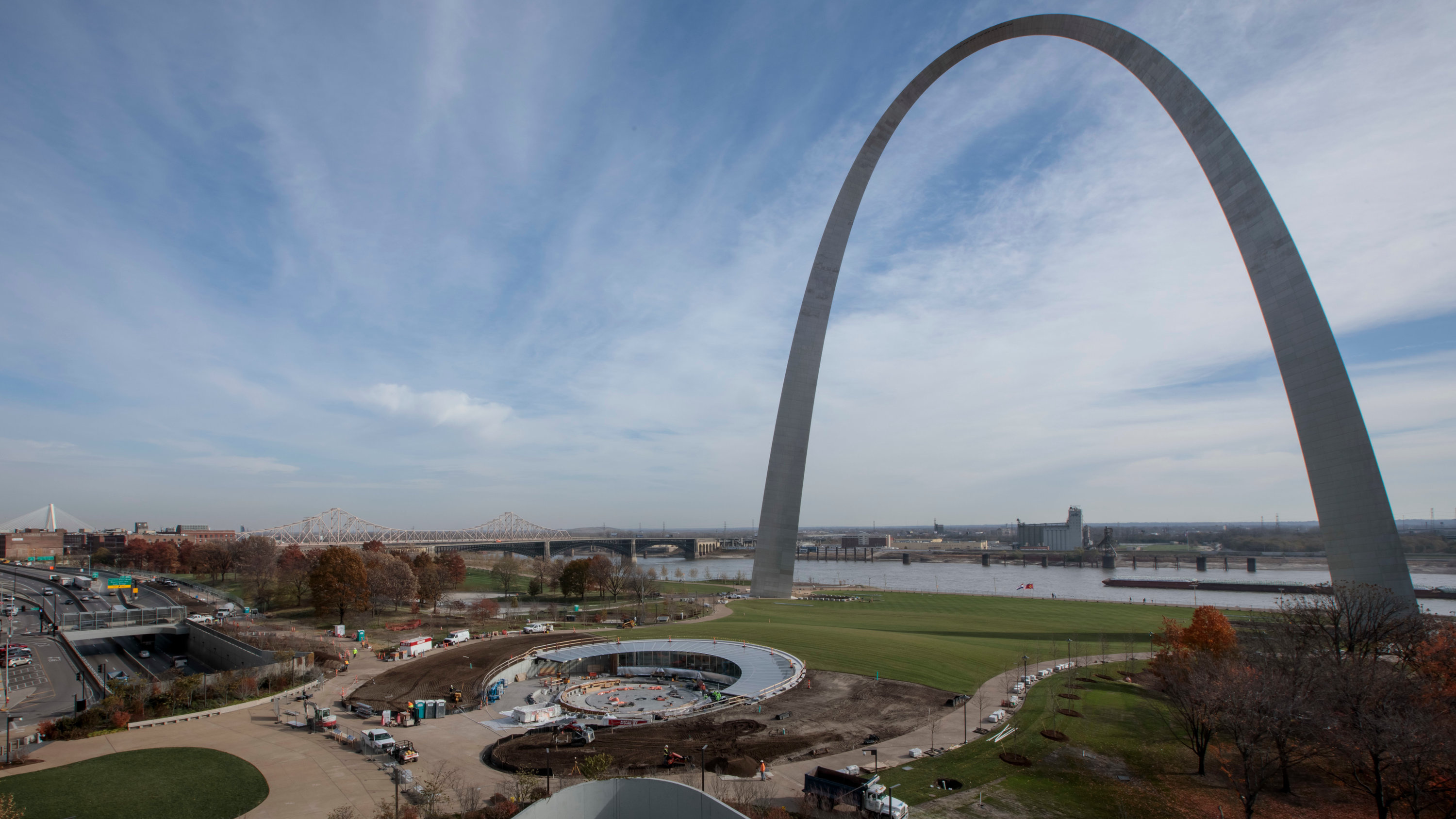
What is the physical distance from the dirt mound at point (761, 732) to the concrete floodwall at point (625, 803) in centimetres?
806

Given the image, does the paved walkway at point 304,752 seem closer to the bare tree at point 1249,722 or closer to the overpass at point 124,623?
the bare tree at point 1249,722

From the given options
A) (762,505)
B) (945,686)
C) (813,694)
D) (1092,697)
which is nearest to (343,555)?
(762,505)

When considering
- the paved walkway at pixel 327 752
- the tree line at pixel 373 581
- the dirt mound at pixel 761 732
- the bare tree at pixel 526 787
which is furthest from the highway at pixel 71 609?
the bare tree at pixel 526 787

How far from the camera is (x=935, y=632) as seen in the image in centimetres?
4347

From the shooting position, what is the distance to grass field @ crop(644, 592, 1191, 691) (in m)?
31.9

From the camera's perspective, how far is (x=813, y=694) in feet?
88.6

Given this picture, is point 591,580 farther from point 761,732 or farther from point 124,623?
point 761,732

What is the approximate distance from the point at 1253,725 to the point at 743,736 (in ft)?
46.1

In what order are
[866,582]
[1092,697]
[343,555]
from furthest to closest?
1. [866,582]
2. [343,555]
3. [1092,697]

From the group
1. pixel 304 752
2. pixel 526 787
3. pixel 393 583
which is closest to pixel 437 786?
pixel 526 787

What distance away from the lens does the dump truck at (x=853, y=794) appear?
15805mm

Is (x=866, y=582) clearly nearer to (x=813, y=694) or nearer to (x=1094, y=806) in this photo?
(x=813, y=694)

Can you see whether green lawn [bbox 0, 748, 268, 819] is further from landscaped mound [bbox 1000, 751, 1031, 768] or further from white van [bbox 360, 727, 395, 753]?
landscaped mound [bbox 1000, 751, 1031, 768]

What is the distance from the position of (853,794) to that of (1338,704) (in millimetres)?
12526
